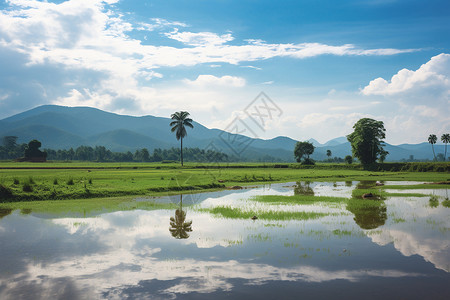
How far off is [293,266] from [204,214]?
38.3 feet

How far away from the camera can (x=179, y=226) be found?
18.4 meters

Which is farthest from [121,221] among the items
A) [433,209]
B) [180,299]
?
[433,209]

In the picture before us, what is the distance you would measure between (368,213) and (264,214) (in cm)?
731

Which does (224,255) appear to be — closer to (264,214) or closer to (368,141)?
(264,214)

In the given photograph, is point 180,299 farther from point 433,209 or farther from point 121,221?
point 433,209

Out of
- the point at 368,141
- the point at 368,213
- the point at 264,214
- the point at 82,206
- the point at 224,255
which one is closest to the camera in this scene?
the point at 224,255

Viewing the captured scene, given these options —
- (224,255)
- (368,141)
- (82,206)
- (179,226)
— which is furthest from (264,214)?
(368,141)

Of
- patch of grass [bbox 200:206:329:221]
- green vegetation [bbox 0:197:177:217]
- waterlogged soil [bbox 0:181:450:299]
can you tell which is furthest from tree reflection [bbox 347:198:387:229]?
green vegetation [bbox 0:197:177:217]

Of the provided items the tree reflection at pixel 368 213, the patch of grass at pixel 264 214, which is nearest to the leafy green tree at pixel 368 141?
the tree reflection at pixel 368 213

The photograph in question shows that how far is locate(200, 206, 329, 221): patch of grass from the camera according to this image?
20891mm

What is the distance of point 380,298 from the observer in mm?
8789

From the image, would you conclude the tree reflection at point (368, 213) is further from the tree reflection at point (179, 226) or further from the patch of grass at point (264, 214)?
the tree reflection at point (179, 226)

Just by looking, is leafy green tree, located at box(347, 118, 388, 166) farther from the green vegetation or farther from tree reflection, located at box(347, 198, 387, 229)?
the green vegetation

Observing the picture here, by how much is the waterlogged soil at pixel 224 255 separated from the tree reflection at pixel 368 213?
11cm
